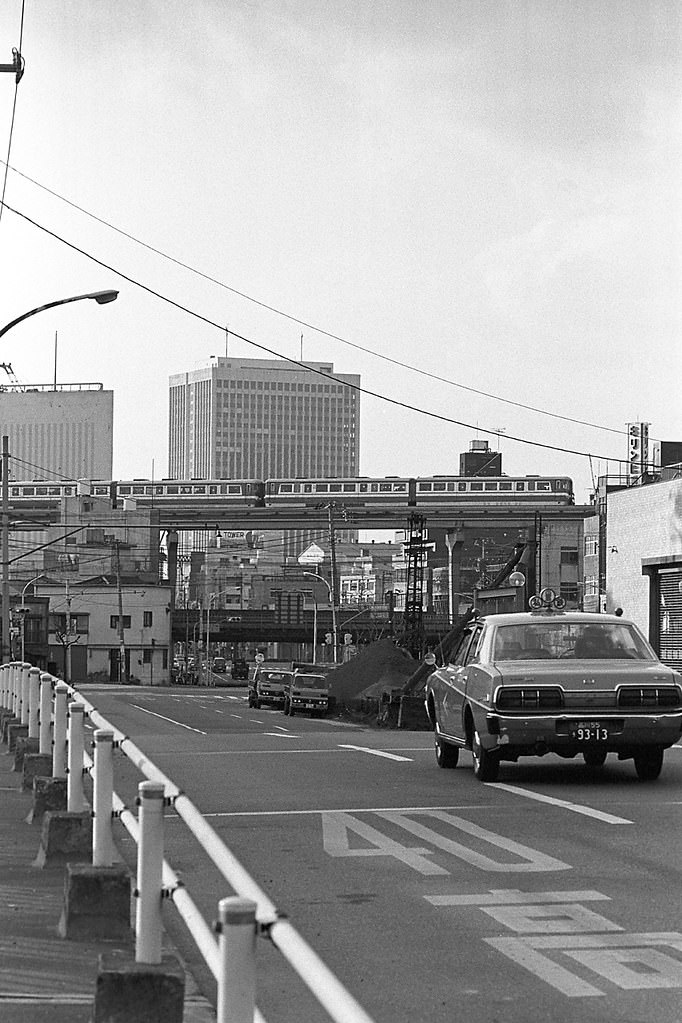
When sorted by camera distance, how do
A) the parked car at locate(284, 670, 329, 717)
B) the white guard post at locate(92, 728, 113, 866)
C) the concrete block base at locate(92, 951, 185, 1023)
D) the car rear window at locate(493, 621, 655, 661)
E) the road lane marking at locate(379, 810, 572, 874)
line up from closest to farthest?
the concrete block base at locate(92, 951, 185, 1023) < the white guard post at locate(92, 728, 113, 866) < the road lane marking at locate(379, 810, 572, 874) < the car rear window at locate(493, 621, 655, 661) < the parked car at locate(284, 670, 329, 717)

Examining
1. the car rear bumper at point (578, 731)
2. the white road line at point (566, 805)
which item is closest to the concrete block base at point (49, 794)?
the white road line at point (566, 805)

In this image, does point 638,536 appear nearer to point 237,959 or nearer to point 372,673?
point 372,673

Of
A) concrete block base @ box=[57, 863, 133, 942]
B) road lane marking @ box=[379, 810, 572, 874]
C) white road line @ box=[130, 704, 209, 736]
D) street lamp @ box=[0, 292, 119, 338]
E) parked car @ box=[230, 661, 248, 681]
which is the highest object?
street lamp @ box=[0, 292, 119, 338]

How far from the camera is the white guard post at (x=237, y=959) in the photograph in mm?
3326

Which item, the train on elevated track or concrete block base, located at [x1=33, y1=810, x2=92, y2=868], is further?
the train on elevated track

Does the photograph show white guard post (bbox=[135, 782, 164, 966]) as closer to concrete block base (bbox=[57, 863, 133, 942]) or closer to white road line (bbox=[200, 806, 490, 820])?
concrete block base (bbox=[57, 863, 133, 942])

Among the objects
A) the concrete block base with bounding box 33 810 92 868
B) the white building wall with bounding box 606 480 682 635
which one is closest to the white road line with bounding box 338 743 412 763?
the concrete block base with bounding box 33 810 92 868

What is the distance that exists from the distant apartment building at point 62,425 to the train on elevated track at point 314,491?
31.0 metres

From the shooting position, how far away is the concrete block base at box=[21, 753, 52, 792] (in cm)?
1295

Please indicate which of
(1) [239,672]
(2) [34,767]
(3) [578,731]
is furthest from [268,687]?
(1) [239,672]

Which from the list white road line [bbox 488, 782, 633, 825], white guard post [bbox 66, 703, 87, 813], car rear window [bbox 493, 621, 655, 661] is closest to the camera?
white guard post [bbox 66, 703, 87, 813]

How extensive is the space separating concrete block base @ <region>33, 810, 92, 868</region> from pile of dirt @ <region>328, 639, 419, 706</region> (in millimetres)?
41058

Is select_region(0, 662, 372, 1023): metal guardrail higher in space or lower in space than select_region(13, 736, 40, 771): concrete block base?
higher

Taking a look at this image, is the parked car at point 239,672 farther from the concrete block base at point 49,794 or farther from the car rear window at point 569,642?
the concrete block base at point 49,794
